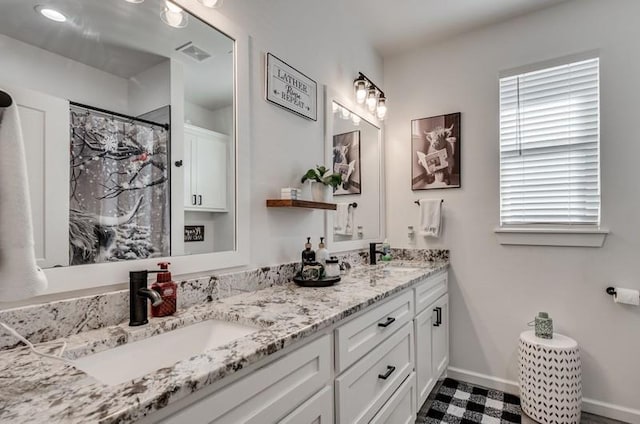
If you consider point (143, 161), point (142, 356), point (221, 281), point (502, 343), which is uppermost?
point (143, 161)

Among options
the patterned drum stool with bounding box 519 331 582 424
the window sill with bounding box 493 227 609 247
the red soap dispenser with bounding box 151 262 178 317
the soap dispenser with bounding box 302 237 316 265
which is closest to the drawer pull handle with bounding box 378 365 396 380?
the soap dispenser with bounding box 302 237 316 265

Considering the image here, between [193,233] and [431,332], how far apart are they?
1598 mm

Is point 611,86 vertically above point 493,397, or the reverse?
point 611,86

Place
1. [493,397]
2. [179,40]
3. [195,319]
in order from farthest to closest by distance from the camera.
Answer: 1. [493,397]
2. [179,40]
3. [195,319]

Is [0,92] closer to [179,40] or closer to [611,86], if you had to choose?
[179,40]

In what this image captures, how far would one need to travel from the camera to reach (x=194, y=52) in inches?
52.4

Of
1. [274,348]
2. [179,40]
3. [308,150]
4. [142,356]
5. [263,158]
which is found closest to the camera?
[274,348]

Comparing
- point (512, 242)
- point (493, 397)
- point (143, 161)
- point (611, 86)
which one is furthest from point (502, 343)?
point (143, 161)

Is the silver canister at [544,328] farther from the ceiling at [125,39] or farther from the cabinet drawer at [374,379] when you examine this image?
the ceiling at [125,39]

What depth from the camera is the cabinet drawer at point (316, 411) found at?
3.02 ft

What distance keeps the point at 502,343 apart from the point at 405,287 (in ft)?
3.88

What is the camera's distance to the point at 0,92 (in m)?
0.67

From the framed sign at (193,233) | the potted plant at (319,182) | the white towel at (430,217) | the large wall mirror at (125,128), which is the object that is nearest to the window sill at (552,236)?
the white towel at (430,217)

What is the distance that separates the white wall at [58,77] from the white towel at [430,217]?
2.09m
